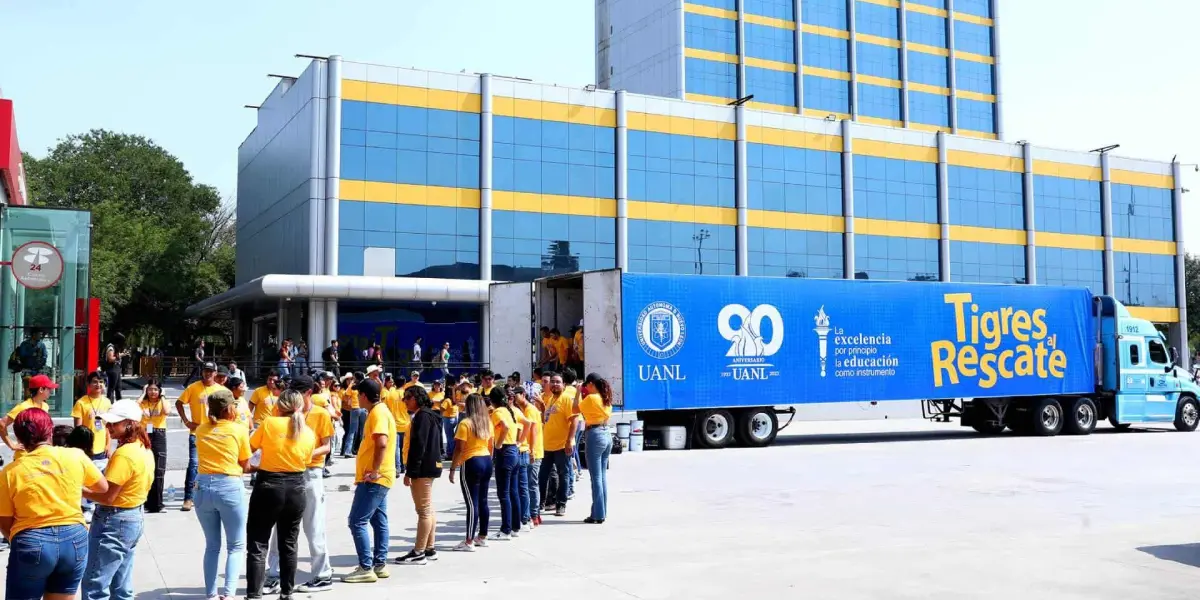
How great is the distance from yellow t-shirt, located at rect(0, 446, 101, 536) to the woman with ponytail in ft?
6.14

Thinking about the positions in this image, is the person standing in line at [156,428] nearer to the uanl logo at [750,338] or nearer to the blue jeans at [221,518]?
the blue jeans at [221,518]

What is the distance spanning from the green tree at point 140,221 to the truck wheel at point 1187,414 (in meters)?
43.8

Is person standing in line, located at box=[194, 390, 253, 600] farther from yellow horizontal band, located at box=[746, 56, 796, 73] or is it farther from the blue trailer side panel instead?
yellow horizontal band, located at box=[746, 56, 796, 73]

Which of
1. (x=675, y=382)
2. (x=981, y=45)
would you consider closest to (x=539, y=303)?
(x=675, y=382)

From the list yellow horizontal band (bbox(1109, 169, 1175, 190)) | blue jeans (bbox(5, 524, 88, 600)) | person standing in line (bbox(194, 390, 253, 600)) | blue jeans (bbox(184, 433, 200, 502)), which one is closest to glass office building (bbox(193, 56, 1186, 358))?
yellow horizontal band (bbox(1109, 169, 1175, 190))

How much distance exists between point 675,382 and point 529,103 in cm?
2330

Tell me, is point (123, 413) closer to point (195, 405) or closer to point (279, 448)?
point (279, 448)

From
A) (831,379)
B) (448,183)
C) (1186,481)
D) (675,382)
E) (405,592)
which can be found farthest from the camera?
(448,183)

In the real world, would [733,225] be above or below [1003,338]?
above

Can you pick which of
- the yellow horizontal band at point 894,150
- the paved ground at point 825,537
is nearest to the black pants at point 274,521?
the paved ground at point 825,537

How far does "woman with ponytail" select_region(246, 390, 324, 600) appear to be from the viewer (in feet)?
24.2

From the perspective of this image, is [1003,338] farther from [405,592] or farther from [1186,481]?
[405,592]

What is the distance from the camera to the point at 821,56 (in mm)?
66438

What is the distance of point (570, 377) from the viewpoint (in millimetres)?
12141
